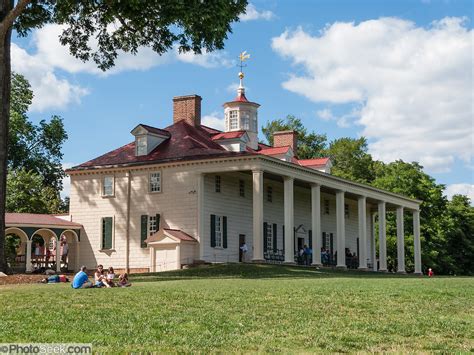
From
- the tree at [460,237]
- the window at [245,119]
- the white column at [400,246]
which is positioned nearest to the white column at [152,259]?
the window at [245,119]

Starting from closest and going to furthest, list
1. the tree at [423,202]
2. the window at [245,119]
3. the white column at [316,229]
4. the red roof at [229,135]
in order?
the white column at [316,229] < the red roof at [229,135] < the window at [245,119] < the tree at [423,202]

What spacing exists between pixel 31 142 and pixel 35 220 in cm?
2191

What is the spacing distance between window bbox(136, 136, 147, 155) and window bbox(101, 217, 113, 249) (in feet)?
13.9

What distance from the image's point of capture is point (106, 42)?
113 ft

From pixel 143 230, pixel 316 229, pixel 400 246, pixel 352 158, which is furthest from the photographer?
pixel 352 158

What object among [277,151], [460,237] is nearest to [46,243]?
[277,151]

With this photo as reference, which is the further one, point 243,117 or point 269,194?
point 243,117

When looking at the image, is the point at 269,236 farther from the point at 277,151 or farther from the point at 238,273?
the point at 238,273

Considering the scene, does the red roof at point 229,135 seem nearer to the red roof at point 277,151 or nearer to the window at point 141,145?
the red roof at point 277,151

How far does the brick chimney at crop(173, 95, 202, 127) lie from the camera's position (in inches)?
1914

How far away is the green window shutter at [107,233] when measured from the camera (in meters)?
44.4

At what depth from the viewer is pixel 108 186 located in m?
44.9

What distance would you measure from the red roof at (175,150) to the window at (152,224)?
10.2ft

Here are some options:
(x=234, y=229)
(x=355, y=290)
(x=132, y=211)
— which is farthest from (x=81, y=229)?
(x=355, y=290)
